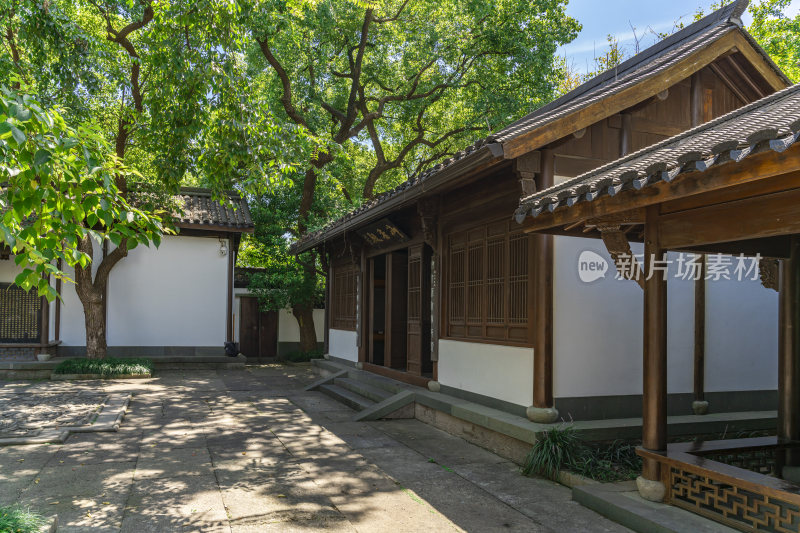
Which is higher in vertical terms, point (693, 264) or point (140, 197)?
point (140, 197)

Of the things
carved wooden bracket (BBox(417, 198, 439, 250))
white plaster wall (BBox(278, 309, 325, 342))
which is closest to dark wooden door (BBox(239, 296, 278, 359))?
white plaster wall (BBox(278, 309, 325, 342))

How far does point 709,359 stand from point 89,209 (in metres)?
6.68

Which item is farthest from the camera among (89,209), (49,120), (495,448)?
(495,448)

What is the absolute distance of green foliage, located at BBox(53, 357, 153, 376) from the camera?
12.2m

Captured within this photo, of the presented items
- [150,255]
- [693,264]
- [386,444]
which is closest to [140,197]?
[150,255]

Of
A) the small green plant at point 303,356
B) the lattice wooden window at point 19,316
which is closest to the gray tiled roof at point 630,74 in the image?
the small green plant at point 303,356

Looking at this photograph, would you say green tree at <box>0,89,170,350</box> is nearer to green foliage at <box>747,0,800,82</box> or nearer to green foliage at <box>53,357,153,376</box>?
green foliage at <box>53,357,153,376</box>

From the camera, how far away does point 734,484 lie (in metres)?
3.97

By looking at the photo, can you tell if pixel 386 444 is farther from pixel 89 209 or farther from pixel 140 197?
pixel 140 197

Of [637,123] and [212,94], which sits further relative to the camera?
[212,94]

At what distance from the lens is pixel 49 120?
110 inches

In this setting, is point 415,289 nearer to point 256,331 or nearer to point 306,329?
point 306,329

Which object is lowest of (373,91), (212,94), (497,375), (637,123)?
(497,375)

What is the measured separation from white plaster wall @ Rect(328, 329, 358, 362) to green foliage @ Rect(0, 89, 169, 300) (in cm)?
923
